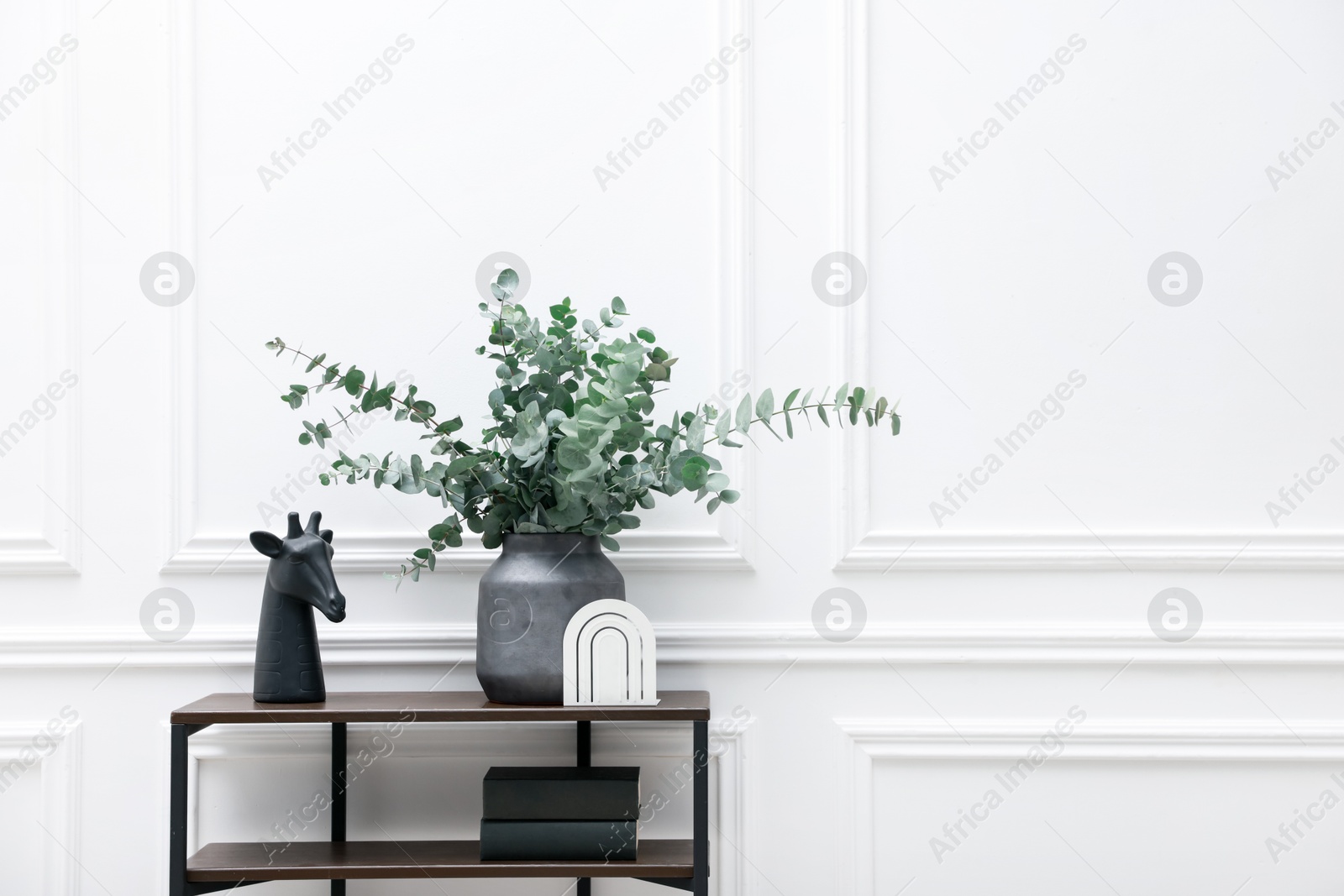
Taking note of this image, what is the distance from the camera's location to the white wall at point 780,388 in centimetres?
163

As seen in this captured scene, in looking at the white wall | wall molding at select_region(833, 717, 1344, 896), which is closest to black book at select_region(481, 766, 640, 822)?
the white wall

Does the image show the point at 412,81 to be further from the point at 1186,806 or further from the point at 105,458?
the point at 1186,806

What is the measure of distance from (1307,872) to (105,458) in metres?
2.19

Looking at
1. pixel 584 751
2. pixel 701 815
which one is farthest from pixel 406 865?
pixel 701 815

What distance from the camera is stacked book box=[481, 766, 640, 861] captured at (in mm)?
1397

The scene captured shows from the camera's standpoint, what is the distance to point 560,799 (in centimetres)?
141

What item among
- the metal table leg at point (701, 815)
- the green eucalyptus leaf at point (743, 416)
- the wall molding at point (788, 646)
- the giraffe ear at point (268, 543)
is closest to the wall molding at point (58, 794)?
the wall molding at point (788, 646)

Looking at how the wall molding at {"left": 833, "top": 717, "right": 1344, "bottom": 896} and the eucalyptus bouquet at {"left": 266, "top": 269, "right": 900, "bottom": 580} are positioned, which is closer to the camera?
the eucalyptus bouquet at {"left": 266, "top": 269, "right": 900, "bottom": 580}

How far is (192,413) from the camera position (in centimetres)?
167

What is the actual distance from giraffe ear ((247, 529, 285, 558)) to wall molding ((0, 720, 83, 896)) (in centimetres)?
55

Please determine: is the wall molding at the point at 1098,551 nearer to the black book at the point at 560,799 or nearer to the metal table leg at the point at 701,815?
the metal table leg at the point at 701,815

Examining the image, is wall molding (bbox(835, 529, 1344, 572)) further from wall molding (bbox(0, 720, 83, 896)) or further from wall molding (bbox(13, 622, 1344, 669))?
wall molding (bbox(0, 720, 83, 896))

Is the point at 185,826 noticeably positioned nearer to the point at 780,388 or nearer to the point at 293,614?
the point at 293,614

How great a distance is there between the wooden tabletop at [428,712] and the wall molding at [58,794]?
381 mm
